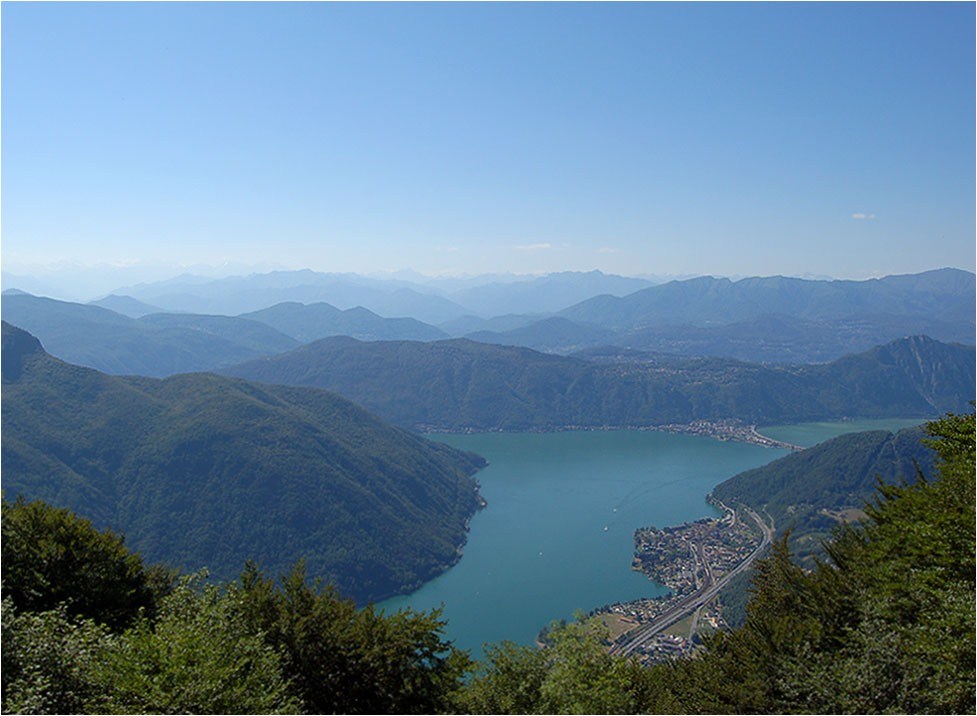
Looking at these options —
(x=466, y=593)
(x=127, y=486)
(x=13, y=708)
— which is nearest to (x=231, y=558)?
(x=127, y=486)

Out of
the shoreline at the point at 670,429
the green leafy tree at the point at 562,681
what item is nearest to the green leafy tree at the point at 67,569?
the green leafy tree at the point at 562,681

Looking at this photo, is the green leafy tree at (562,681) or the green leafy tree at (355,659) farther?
the green leafy tree at (355,659)

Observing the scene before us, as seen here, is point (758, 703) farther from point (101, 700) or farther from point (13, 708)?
point (13, 708)

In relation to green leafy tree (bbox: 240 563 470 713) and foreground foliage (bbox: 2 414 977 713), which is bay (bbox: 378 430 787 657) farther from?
foreground foliage (bbox: 2 414 977 713)

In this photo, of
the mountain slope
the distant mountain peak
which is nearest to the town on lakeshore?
the distant mountain peak

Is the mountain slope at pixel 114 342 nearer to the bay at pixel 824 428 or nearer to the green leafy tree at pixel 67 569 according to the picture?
the bay at pixel 824 428

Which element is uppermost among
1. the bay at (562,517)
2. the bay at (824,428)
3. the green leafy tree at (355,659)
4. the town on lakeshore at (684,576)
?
the green leafy tree at (355,659)
